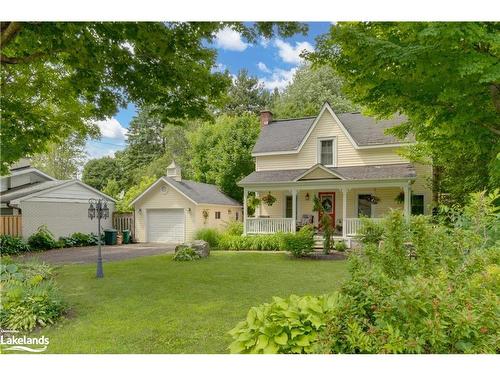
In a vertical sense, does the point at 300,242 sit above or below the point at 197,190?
below

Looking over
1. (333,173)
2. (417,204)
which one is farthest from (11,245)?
(333,173)

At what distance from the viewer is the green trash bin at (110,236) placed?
18.8 ft

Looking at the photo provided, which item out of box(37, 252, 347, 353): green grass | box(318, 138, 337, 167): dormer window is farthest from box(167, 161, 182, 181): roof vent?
box(318, 138, 337, 167): dormer window

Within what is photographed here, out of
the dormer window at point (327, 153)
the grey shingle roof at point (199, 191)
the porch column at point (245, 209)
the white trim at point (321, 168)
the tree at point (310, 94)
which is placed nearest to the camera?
the tree at point (310, 94)

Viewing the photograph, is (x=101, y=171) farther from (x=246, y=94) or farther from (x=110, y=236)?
(x=246, y=94)

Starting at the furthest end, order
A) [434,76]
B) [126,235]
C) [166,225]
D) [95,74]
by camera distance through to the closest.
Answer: [166,225] → [126,235] → [95,74] → [434,76]

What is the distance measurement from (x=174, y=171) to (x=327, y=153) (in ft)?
12.5

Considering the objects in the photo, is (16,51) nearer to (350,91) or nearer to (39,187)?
(39,187)

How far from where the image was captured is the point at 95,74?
4234 millimetres

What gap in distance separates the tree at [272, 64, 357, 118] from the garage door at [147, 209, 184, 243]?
3005mm

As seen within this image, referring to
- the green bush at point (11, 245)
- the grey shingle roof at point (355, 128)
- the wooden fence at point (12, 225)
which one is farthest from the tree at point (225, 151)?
the green bush at point (11, 245)

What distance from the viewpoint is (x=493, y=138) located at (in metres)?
4.50

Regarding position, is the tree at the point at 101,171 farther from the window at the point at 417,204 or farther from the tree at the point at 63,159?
the window at the point at 417,204

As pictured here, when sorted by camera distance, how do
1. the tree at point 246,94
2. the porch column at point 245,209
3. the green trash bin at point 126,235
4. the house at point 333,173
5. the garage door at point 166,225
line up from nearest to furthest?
the tree at point 246,94, the green trash bin at point 126,235, the house at point 333,173, the garage door at point 166,225, the porch column at point 245,209
